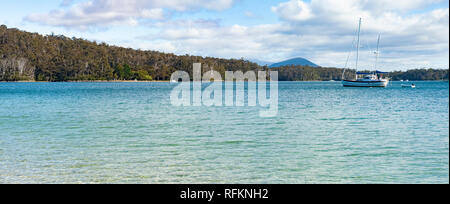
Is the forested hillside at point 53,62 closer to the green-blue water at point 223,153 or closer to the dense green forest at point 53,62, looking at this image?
the dense green forest at point 53,62

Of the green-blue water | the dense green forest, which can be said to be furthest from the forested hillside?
the green-blue water

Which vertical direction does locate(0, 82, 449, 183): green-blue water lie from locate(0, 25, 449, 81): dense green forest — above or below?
below

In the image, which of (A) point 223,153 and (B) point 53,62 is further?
(B) point 53,62

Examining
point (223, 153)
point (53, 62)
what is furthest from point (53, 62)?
point (223, 153)

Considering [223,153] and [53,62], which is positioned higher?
[53,62]

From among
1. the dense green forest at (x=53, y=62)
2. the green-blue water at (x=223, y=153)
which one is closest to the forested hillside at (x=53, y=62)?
the dense green forest at (x=53, y=62)

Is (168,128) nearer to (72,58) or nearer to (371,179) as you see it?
(371,179)

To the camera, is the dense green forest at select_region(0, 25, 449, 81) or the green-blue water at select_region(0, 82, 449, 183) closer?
the green-blue water at select_region(0, 82, 449, 183)

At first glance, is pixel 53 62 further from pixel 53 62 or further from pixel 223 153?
pixel 223 153

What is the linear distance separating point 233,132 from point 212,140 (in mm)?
2752

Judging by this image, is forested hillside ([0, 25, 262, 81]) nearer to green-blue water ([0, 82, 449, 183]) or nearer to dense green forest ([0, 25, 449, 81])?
dense green forest ([0, 25, 449, 81])

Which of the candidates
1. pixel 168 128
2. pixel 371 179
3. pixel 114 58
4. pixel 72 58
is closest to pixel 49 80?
A: pixel 72 58

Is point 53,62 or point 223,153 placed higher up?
point 53,62

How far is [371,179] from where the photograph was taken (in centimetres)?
1043
